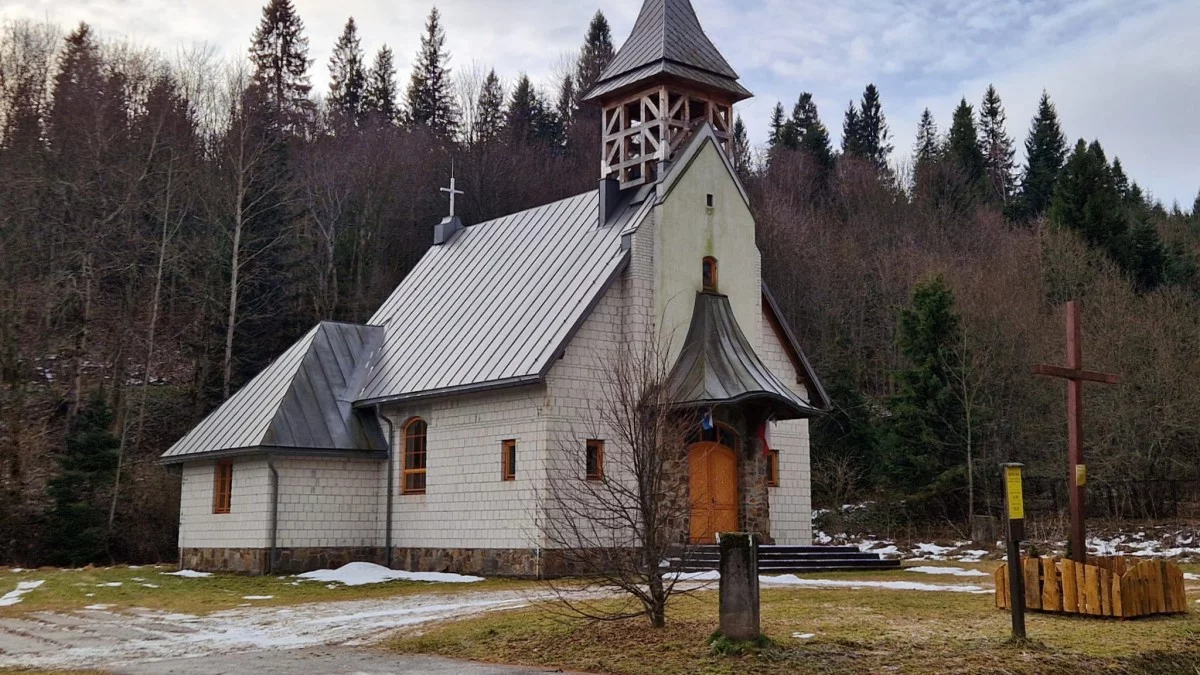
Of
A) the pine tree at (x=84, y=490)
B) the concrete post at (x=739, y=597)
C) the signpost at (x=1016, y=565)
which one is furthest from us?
the pine tree at (x=84, y=490)

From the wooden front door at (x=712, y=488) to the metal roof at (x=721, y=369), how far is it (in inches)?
56.6

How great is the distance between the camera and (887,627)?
44.2ft

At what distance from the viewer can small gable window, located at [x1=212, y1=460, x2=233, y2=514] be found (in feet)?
93.0

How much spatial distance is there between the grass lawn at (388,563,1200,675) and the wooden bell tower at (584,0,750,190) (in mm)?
13660

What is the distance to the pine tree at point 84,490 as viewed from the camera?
106 ft

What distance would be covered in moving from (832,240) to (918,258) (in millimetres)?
4551

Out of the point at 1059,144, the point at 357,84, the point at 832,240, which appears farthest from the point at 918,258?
the point at 357,84

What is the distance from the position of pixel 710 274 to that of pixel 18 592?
1533 cm

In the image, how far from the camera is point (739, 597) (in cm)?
1155

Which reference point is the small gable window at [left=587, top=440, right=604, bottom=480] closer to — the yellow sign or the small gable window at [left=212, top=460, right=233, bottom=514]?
the small gable window at [left=212, top=460, right=233, bottom=514]

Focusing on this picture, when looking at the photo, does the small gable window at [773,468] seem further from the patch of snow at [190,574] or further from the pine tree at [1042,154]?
the pine tree at [1042,154]

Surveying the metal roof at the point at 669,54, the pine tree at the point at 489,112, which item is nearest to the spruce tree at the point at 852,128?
the pine tree at the point at 489,112

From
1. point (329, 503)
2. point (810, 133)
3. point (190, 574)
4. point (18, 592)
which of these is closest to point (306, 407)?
point (329, 503)

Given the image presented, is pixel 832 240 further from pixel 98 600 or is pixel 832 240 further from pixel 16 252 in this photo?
pixel 98 600
